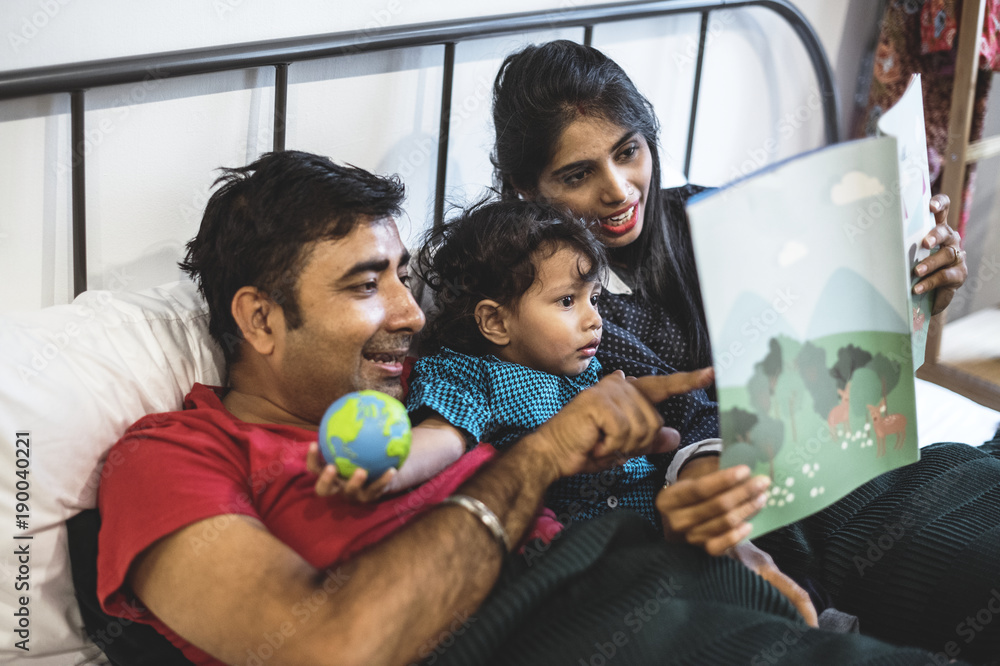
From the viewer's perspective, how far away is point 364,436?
0.95 m

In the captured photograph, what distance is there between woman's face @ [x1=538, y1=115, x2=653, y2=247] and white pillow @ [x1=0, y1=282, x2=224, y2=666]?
2.40 feet

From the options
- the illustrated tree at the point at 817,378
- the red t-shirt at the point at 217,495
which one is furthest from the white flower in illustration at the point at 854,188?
the red t-shirt at the point at 217,495

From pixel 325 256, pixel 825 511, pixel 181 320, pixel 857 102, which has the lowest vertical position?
pixel 825 511

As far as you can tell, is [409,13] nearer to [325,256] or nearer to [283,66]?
[283,66]

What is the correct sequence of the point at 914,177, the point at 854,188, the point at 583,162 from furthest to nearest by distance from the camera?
the point at 583,162, the point at 914,177, the point at 854,188

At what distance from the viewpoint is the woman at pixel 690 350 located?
117cm

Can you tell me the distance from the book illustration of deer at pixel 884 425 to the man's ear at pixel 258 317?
0.77m

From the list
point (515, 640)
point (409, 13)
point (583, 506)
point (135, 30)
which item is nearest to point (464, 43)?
point (409, 13)

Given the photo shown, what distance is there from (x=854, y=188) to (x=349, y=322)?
0.65 metres

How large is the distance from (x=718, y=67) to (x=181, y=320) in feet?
5.83

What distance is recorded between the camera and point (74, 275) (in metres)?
1.34

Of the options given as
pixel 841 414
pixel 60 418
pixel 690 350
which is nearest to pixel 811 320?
pixel 841 414

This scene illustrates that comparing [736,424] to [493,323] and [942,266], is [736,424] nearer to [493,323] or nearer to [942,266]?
[493,323]

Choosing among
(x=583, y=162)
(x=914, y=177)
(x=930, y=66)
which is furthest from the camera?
(x=930, y=66)
